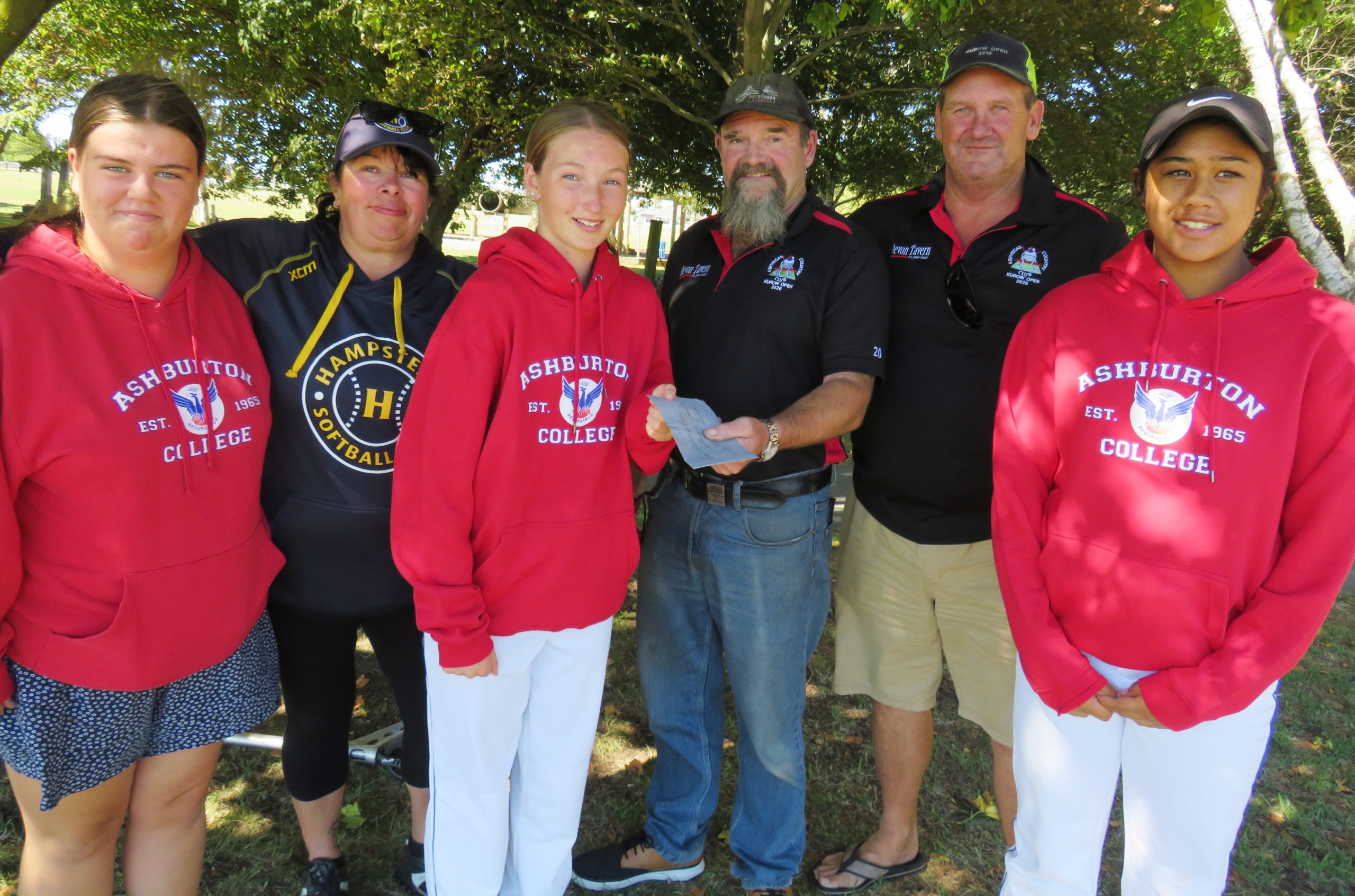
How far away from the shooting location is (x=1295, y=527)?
84.0 inches

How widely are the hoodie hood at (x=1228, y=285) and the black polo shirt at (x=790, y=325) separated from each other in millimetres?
768

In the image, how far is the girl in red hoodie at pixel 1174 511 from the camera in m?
2.10

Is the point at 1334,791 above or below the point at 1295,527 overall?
below

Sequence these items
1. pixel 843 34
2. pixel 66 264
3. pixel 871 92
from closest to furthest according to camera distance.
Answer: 1. pixel 66 264
2. pixel 843 34
3. pixel 871 92

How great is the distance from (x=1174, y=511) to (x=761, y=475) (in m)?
1.27

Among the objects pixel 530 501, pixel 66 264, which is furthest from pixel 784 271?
pixel 66 264

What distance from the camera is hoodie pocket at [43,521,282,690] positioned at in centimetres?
213

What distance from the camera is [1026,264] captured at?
9.73ft

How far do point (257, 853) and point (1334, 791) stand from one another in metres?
5.03

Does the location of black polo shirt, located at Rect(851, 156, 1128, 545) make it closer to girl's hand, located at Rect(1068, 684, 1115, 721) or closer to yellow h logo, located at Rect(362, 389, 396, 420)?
girl's hand, located at Rect(1068, 684, 1115, 721)

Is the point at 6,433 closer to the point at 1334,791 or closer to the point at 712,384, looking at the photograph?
the point at 712,384

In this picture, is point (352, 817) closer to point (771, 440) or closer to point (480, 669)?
point (480, 669)

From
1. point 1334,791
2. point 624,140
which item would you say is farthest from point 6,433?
point 1334,791

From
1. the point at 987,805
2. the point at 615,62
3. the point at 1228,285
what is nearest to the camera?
the point at 1228,285
